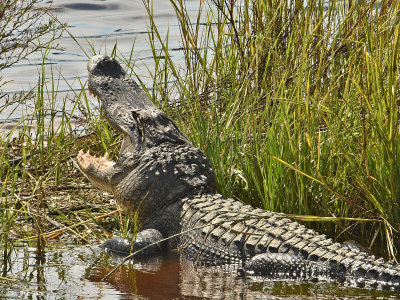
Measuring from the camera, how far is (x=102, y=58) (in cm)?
570

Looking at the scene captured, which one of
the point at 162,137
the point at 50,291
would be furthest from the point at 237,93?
the point at 50,291

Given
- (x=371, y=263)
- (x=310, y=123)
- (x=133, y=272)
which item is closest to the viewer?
(x=371, y=263)

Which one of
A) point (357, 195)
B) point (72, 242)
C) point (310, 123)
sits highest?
point (310, 123)

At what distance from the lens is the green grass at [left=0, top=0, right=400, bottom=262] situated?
14.2ft

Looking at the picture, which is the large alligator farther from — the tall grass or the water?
the water

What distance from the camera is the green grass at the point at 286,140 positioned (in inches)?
171

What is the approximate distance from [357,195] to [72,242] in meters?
1.77

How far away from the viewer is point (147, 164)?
503 centimetres

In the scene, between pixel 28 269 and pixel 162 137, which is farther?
pixel 162 137

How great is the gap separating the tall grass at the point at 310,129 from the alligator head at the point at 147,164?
0.21 m

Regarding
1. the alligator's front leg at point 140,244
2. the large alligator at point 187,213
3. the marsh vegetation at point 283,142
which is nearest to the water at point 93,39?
the marsh vegetation at point 283,142

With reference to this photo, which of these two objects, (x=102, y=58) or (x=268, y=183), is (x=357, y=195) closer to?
(x=268, y=183)

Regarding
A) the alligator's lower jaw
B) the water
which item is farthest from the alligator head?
the water

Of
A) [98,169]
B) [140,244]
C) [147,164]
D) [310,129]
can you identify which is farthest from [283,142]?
[98,169]
